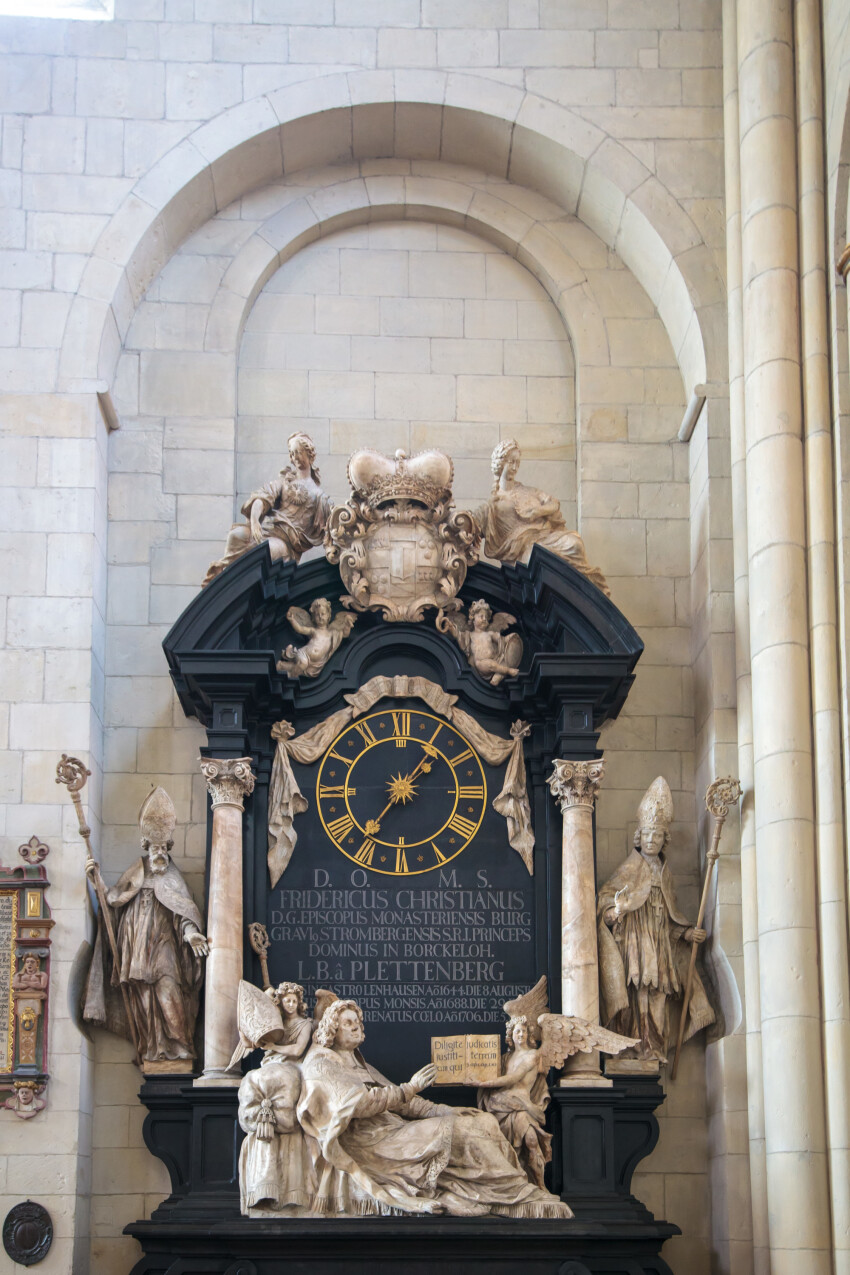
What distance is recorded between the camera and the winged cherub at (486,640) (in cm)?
1316

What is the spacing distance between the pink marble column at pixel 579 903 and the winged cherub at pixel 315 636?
1.71 meters

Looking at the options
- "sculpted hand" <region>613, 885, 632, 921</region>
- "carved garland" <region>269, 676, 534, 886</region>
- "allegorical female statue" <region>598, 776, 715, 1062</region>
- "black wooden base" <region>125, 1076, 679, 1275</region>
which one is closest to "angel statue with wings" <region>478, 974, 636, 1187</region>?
"black wooden base" <region>125, 1076, 679, 1275</region>

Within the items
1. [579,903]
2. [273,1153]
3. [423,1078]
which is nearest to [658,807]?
[579,903]

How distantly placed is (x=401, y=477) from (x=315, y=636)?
3.97 feet

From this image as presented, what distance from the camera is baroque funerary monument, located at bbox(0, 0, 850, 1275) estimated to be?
1184 cm

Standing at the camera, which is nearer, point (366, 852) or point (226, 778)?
point (226, 778)

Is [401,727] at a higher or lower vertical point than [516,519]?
lower

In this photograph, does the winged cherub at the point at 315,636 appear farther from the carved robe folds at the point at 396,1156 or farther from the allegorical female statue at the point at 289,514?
the carved robe folds at the point at 396,1156

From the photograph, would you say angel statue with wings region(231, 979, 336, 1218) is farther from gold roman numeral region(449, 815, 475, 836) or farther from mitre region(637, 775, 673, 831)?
mitre region(637, 775, 673, 831)

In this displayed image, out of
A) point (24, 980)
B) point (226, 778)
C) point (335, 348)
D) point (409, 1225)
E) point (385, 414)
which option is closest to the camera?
point (409, 1225)

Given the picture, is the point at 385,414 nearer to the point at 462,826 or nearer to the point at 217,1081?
the point at 462,826

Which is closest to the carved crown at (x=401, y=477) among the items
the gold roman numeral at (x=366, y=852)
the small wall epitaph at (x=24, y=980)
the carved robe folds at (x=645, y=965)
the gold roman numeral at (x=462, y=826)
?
the gold roman numeral at (x=462, y=826)

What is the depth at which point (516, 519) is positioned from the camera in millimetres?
13172

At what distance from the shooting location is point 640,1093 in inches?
490
